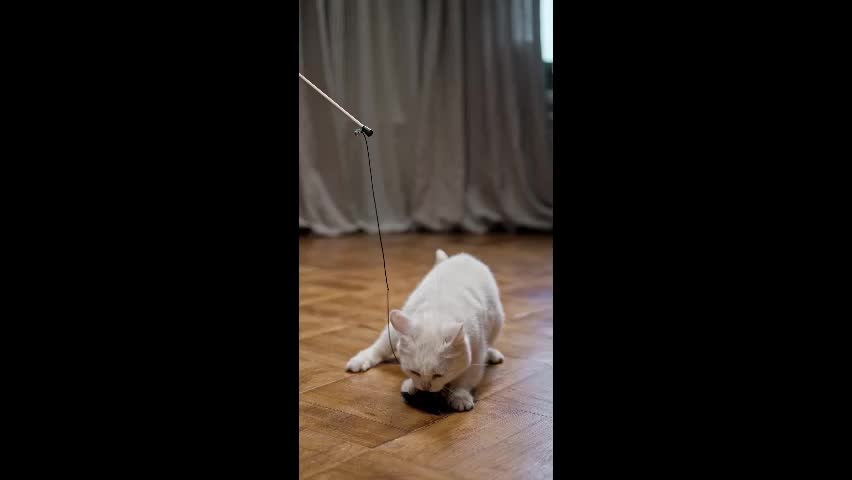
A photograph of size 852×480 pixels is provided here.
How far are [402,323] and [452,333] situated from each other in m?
0.08

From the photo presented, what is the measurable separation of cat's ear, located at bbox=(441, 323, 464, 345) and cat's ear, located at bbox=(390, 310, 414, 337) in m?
0.06

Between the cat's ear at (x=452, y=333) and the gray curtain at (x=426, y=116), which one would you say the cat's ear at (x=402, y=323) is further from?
the gray curtain at (x=426, y=116)

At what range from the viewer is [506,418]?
1.12 metres

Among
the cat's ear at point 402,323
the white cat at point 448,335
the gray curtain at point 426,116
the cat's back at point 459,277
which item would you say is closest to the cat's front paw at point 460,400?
the white cat at point 448,335

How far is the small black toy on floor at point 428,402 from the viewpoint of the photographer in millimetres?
1168

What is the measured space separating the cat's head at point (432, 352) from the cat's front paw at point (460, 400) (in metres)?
0.02

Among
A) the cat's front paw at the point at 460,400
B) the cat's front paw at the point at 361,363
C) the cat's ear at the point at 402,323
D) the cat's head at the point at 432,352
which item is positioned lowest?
the cat's front paw at the point at 361,363

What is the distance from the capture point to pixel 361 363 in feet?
4.52

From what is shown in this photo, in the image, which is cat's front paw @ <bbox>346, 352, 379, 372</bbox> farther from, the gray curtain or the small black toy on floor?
the gray curtain

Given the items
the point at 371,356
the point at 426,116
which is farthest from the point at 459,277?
the point at 426,116
